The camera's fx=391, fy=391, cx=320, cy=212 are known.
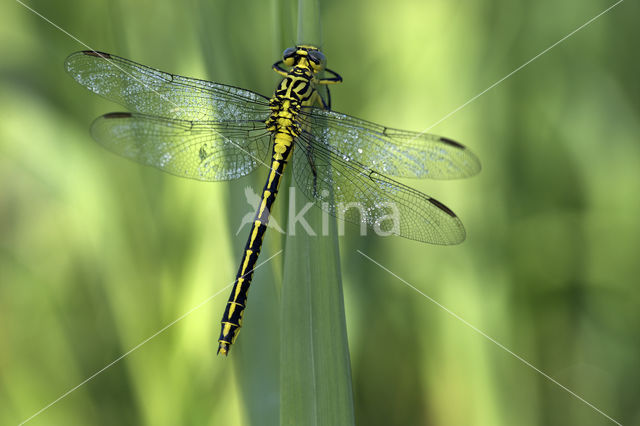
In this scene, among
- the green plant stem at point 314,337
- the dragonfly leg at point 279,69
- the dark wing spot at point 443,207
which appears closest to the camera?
the green plant stem at point 314,337

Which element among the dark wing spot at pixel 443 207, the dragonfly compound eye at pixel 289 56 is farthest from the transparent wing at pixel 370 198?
the dragonfly compound eye at pixel 289 56

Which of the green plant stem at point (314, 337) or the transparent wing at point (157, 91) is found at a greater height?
the transparent wing at point (157, 91)

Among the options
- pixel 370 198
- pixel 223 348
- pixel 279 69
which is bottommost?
pixel 223 348

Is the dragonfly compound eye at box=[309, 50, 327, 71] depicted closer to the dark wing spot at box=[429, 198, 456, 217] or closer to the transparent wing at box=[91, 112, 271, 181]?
the transparent wing at box=[91, 112, 271, 181]

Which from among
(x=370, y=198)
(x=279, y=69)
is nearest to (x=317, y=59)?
(x=279, y=69)

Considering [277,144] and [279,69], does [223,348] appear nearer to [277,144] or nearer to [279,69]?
[277,144]

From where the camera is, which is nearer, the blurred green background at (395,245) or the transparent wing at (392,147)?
the transparent wing at (392,147)

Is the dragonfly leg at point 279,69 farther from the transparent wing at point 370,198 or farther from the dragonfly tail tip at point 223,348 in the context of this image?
the dragonfly tail tip at point 223,348

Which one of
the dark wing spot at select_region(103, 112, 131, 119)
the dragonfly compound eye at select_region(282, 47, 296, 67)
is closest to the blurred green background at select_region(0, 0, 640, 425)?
the dragonfly compound eye at select_region(282, 47, 296, 67)
